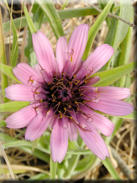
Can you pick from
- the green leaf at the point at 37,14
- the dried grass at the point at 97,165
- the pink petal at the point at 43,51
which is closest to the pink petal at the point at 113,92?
the pink petal at the point at 43,51

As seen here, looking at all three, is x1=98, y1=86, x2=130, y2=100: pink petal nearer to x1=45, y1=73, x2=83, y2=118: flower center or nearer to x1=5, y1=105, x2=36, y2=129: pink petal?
x1=45, y1=73, x2=83, y2=118: flower center

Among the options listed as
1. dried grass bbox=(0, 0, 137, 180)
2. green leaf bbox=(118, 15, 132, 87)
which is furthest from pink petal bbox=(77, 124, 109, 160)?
dried grass bbox=(0, 0, 137, 180)

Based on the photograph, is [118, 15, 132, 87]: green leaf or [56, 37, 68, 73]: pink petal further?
[118, 15, 132, 87]: green leaf

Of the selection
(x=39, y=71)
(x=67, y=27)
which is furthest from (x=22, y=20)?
(x=67, y=27)

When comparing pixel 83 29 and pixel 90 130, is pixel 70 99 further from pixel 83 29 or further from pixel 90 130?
pixel 83 29

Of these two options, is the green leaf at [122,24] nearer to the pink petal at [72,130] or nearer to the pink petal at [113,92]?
the pink petal at [113,92]

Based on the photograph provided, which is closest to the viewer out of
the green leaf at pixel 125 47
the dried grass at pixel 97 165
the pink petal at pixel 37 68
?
the pink petal at pixel 37 68
